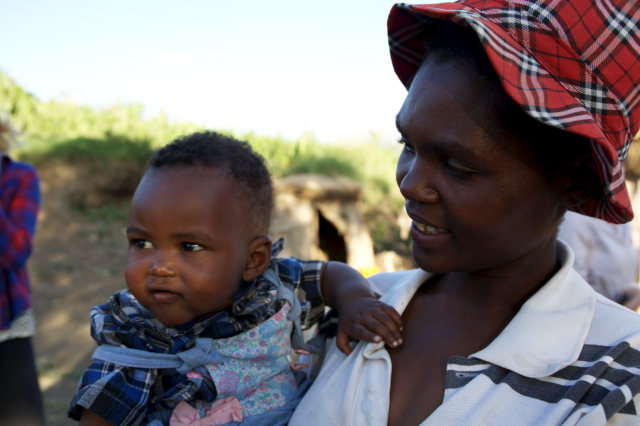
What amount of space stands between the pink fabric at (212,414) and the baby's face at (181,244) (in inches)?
10.9

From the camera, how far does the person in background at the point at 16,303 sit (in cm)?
278

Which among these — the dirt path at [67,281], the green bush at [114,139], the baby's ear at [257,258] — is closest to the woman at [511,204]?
the baby's ear at [257,258]

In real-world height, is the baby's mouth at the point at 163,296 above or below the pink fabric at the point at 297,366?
above

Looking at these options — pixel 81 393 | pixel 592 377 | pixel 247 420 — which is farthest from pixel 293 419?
pixel 592 377

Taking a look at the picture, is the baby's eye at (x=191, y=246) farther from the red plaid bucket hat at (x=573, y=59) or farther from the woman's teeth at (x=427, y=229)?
the red plaid bucket hat at (x=573, y=59)

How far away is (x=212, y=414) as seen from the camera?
1.55 meters

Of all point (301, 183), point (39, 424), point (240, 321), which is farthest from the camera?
point (301, 183)

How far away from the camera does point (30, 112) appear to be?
31.6 ft

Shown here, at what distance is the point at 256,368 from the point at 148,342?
37 cm

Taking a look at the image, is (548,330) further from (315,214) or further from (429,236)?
(315,214)

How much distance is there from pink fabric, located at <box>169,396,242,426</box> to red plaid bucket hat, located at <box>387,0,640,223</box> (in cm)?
125

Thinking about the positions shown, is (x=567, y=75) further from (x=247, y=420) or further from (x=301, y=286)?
(x=247, y=420)

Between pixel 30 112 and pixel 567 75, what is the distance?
10.8 m

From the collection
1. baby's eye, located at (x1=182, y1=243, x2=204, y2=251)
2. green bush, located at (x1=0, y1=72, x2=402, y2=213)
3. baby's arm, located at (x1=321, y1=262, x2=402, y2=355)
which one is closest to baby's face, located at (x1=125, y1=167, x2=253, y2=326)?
baby's eye, located at (x1=182, y1=243, x2=204, y2=251)
